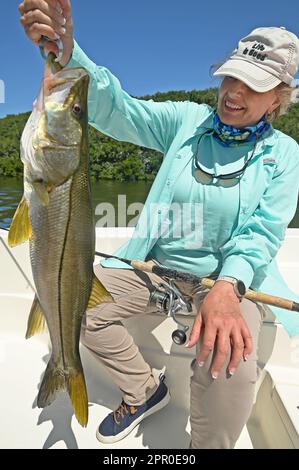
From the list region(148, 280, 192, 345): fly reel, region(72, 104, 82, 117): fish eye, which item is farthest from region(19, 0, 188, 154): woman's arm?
region(148, 280, 192, 345): fly reel

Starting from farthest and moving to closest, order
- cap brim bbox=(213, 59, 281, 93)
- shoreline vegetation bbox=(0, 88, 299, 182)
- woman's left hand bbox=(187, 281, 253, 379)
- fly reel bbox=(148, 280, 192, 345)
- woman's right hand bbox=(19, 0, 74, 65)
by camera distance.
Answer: shoreline vegetation bbox=(0, 88, 299, 182)
fly reel bbox=(148, 280, 192, 345)
cap brim bbox=(213, 59, 281, 93)
woman's left hand bbox=(187, 281, 253, 379)
woman's right hand bbox=(19, 0, 74, 65)

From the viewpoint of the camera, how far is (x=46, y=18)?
60.1 inches

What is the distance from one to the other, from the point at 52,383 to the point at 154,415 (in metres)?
1.09

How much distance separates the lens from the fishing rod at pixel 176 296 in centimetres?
218

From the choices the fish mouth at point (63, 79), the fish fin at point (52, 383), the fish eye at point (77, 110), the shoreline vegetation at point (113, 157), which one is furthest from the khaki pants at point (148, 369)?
the shoreline vegetation at point (113, 157)

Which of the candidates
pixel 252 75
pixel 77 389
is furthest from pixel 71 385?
pixel 252 75

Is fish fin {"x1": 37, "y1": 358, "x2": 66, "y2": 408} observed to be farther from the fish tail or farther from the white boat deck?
the white boat deck

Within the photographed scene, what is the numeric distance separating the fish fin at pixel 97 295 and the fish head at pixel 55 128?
0.49 metres

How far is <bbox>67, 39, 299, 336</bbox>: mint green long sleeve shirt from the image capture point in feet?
7.20

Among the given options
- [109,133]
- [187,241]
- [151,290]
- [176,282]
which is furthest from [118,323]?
[109,133]

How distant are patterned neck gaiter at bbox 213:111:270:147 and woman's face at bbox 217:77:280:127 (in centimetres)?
3

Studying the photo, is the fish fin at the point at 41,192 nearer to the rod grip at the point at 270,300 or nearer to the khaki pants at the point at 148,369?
the khaki pants at the point at 148,369

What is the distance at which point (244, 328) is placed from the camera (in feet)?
5.95

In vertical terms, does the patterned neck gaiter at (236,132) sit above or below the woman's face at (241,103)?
below
